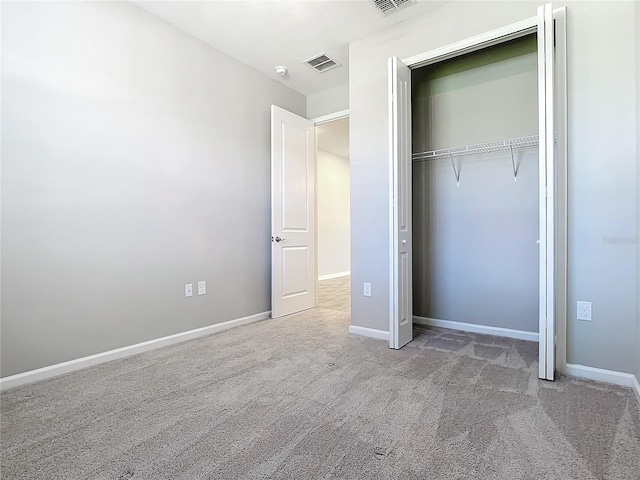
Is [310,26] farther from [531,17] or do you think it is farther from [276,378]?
[276,378]

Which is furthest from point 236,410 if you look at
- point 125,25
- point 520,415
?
point 125,25

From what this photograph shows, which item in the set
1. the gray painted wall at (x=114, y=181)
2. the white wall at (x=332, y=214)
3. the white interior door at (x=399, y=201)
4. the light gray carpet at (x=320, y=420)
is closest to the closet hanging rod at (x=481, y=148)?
the white interior door at (x=399, y=201)

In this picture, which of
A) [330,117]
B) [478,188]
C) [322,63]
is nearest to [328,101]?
[330,117]

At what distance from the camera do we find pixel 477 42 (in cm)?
255

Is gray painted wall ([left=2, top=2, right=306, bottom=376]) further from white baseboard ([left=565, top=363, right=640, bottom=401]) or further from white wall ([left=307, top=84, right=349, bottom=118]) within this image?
white baseboard ([left=565, top=363, right=640, bottom=401])

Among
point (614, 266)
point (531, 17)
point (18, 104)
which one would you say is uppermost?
point (531, 17)

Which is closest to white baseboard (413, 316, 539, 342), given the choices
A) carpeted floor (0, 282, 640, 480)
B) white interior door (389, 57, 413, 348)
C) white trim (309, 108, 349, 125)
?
carpeted floor (0, 282, 640, 480)

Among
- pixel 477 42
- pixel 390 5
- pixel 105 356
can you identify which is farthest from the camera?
pixel 390 5

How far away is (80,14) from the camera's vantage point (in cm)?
233

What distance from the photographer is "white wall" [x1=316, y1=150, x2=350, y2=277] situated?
288 inches

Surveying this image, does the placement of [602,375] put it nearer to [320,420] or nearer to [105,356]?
[320,420]

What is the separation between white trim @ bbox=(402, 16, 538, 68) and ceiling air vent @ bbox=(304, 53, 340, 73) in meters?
0.92

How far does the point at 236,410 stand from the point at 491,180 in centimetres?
283

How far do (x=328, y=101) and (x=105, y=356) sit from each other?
3576 millimetres
